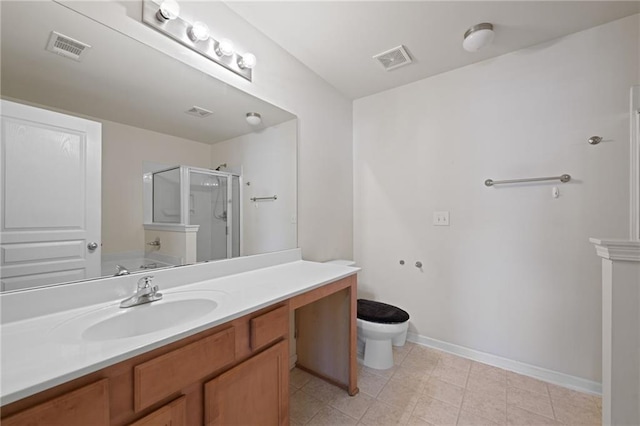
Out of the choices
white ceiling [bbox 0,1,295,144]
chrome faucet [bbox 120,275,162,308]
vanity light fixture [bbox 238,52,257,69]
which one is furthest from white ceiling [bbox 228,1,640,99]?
chrome faucet [bbox 120,275,162,308]

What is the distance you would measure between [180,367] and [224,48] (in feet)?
4.84

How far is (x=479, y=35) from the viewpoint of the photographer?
1.56m

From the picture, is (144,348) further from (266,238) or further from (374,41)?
(374,41)

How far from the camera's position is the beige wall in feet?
3.45

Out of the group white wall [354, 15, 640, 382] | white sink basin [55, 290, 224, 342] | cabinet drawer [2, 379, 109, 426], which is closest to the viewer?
cabinet drawer [2, 379, 109, 426]

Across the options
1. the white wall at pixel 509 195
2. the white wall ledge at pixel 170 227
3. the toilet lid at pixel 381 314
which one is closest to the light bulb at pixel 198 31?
the white wall ledge at pixel 170 227

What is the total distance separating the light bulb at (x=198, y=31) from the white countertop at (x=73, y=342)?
3.80ft

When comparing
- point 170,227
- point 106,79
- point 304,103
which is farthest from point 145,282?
point 304,103

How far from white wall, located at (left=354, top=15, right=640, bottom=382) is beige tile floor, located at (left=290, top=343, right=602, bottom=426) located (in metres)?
0.21

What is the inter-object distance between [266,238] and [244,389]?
0.92 meters

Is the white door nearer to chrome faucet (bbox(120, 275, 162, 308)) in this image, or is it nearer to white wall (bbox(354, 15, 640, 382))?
chrome faucet (bbox(120, 275, 162, 308))

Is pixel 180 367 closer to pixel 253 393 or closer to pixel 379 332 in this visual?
pixel 253 393

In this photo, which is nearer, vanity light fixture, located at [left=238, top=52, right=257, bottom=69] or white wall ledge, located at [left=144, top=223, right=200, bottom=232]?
white wall ledge, located at [left=144, top=223, right=200, bottom=232]

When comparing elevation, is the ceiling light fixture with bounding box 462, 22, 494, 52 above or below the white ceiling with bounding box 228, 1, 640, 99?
below
